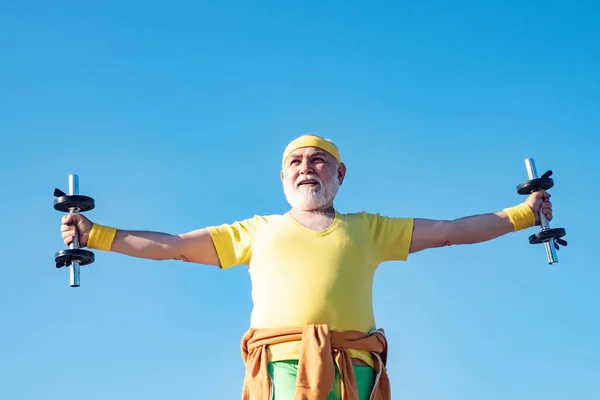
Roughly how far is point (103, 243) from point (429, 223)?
2.59 meters

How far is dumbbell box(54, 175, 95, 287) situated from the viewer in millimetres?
5734

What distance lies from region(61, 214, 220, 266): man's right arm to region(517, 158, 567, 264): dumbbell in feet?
8.65

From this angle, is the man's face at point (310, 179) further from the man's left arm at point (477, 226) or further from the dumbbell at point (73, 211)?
the dumbbell at point (73, 211)

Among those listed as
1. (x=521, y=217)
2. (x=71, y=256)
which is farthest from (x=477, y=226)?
(x=71, y=256)

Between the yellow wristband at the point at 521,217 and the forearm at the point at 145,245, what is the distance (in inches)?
108

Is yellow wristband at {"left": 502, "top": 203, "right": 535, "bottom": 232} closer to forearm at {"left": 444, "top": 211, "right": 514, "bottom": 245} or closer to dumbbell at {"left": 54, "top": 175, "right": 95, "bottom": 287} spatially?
forearm at {"left": 444, "top": 211, "right": 514, "bottom": 245}

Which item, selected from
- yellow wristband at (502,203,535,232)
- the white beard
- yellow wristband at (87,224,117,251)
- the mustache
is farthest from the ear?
yellow wristband at (87,224,117,251)

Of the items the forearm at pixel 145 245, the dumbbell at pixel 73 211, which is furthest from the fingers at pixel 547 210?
the dumbbell at pixel 73 211

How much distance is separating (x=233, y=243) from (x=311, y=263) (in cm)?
76

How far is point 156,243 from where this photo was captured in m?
6.05

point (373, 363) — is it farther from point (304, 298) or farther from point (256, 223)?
point (256, 223)

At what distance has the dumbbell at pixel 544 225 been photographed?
625 cm

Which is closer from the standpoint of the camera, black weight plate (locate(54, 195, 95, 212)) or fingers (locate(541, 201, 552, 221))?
black weight plate (locate(54, 195, 95, 212))

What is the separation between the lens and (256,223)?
6207 mm
